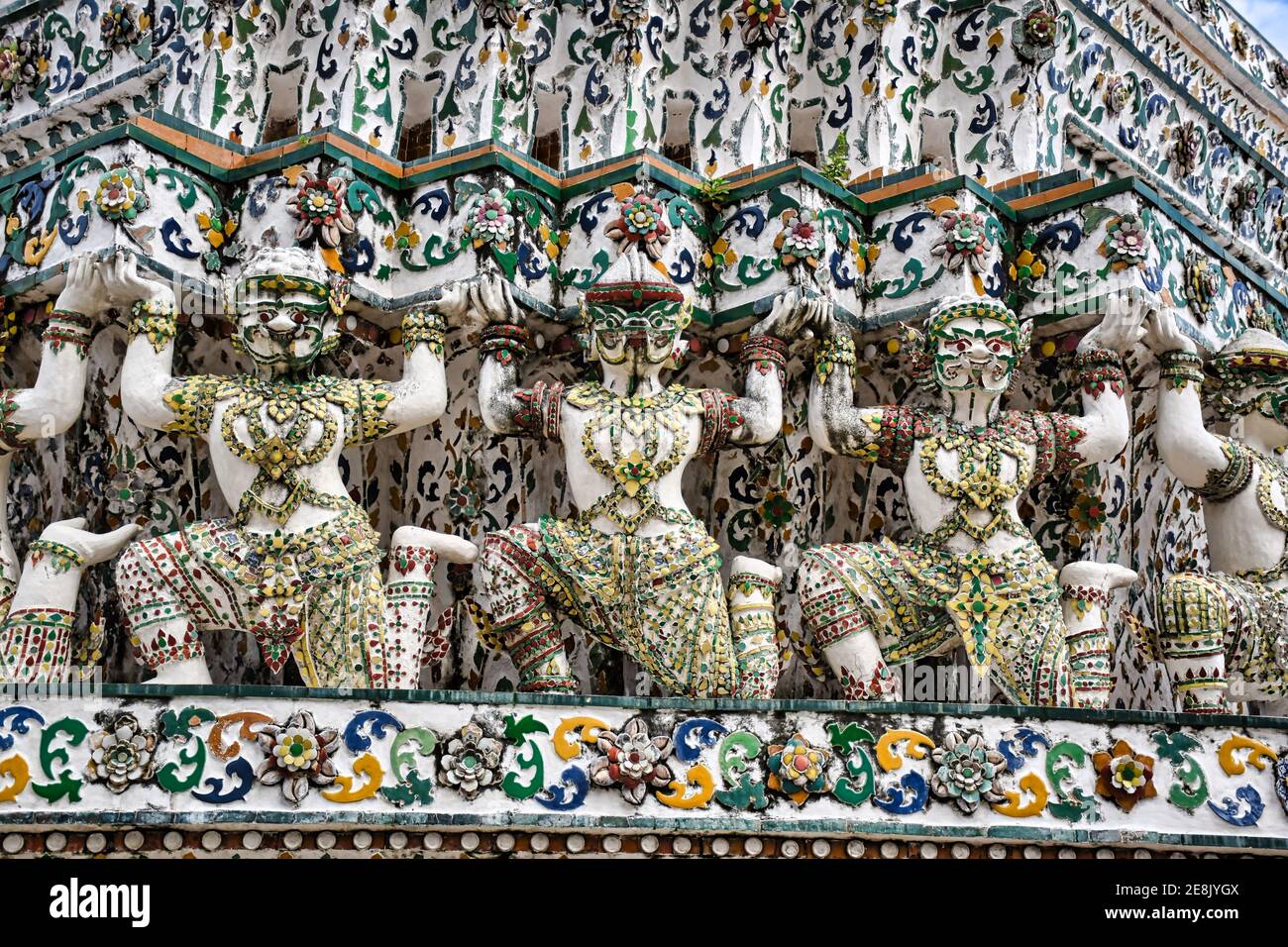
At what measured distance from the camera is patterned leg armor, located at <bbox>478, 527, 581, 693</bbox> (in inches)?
380

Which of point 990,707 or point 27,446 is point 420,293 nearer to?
point 27,446

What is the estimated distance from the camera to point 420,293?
10414 mm

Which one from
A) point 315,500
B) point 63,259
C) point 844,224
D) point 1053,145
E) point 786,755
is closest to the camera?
point 786,755

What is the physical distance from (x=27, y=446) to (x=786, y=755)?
4779 millimetres

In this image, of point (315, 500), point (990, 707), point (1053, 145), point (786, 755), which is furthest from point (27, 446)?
point (1053, 145)

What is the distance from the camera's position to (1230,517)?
Answer: 10.8 metres

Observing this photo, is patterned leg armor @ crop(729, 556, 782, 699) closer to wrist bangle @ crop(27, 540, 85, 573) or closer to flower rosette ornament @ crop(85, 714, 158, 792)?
flower rosette ornament @ crop(85, 714, 158, 792)

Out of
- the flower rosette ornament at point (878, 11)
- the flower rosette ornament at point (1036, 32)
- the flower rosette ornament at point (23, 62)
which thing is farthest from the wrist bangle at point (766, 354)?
the flower rosette ornament at point (23, 62)

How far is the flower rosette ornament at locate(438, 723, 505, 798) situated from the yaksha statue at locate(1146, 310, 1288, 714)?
4015 millimetres

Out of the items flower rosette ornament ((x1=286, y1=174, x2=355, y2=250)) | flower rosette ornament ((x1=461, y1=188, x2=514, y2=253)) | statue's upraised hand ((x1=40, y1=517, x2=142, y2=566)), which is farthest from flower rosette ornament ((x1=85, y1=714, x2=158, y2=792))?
flower rosette ornament ((x1=461, y1=188, x2=514, y2=253))

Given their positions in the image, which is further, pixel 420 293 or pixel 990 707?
pixel 420 293

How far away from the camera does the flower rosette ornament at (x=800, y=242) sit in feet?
34.5

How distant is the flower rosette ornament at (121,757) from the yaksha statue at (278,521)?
35.7 inches

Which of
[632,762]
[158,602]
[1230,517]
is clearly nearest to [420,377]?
[158,602]
